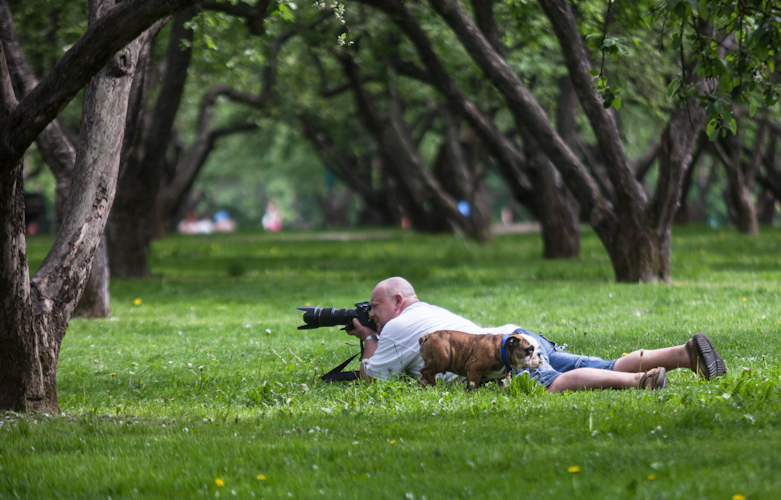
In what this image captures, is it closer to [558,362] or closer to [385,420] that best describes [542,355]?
[558,362]

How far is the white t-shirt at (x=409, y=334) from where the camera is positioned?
5.31m

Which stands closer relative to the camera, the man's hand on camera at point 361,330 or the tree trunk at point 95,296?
the man's hand on camera at point 361,330

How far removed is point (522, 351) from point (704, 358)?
117 cm

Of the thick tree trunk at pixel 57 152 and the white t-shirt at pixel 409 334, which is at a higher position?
the thick tree trunk at pixel 57 152

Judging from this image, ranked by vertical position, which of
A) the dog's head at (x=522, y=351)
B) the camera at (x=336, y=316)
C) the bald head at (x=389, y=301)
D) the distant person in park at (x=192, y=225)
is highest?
the distant person in park at (x=192, y=225)

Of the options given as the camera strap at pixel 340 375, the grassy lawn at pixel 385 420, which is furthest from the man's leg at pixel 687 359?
the camera strap at pixel 340 375

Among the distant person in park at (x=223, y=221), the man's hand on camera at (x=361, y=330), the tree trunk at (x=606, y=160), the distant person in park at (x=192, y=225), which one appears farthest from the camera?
the distant person in park at (x=223, y=221)

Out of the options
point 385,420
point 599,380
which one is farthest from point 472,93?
point 385,420

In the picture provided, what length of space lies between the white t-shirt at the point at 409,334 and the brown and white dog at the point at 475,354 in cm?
12

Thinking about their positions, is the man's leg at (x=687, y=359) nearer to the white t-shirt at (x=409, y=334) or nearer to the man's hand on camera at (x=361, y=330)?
the white t-shirt at (x=409, y=334)

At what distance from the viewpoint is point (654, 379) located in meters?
4.91

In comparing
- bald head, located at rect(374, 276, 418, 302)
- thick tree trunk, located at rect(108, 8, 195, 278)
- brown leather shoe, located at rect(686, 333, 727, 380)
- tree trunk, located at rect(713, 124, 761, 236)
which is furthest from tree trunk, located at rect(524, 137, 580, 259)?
brown leather shoe, located at rect(686, 333, 727, 380)

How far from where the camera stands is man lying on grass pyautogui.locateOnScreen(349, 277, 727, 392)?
5.04 m

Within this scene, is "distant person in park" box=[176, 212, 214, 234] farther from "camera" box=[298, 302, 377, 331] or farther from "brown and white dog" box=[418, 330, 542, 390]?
"brown and white dog" box=[418, 330, 542, 390]
